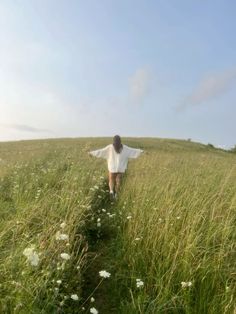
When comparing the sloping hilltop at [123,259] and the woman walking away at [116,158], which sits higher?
the woman walking away at [116,158]

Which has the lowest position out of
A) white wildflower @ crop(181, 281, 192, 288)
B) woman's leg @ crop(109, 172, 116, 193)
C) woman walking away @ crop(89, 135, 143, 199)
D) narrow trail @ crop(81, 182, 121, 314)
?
narrow trail @ crop(81, 182, 121, 314)

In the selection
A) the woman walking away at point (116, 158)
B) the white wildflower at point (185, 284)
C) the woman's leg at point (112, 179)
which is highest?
the woman walking away at point (116, 158)

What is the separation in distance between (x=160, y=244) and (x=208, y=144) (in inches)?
1998

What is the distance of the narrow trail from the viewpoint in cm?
505

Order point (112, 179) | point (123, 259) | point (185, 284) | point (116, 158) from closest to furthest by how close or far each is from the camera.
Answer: point (185, 284)
point (123, 259)
point (112, 179)
point (116, 158)

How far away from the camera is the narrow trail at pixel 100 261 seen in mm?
5055

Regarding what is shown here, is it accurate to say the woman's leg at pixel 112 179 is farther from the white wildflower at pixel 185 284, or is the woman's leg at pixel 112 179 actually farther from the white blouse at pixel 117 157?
the white wildflower at pixel 185 284

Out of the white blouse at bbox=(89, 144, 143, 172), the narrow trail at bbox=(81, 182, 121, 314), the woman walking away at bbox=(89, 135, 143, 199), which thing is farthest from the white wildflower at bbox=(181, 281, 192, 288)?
the white blouse at bbox=(89, 144, 143, 172)

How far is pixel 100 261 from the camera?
6043mm

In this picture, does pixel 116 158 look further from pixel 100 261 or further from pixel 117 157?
pixel 100 261

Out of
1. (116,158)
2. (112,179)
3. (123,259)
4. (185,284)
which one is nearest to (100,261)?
(123,259)

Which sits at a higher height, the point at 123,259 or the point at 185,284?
the point at 185,284

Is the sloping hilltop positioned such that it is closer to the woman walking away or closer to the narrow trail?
the narrow trail

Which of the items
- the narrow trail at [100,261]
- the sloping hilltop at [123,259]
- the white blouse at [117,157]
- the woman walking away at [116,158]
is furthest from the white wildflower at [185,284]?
the white blouse at [117,157]
